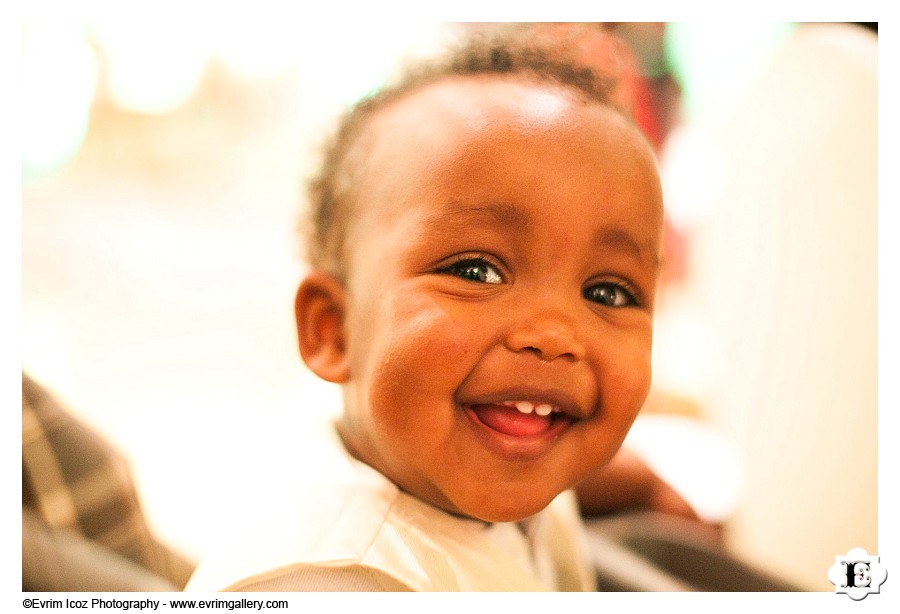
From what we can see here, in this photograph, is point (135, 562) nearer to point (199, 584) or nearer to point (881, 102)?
point (199, 584)

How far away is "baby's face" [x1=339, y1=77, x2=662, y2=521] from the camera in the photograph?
62cm

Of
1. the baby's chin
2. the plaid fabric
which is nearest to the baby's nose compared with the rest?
the baby's chin

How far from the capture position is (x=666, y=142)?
0.85 metres

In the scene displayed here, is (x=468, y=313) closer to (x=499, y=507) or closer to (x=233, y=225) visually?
(x=499, y=507)

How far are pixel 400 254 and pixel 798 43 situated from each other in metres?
0.53

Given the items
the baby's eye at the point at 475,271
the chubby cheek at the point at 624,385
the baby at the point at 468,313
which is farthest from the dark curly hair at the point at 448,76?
the chubby cheek at the point at 624,385

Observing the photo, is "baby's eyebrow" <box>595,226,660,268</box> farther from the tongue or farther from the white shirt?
the white shirt

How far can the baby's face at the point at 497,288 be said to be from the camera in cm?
62

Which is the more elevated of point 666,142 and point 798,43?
point 798,43

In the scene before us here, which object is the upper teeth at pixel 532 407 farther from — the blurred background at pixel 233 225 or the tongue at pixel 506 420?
the blurred background at pixel 233 225

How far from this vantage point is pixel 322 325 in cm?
70

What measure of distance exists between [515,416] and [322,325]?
0.63 ft

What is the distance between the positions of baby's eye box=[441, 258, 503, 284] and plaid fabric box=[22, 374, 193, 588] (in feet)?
1.33

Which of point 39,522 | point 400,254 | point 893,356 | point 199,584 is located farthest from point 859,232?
point 39,522
